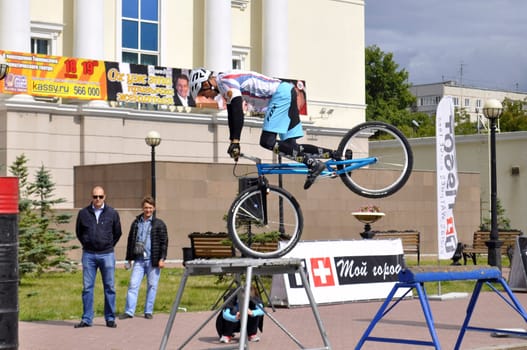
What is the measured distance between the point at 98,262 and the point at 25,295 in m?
6.10

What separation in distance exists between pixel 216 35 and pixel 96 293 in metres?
27.4

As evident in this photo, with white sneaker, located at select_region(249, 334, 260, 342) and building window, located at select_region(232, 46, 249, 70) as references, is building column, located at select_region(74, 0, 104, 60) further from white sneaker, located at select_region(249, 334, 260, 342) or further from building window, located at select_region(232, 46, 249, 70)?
white sneaker, located at select_region(249, 334, 260, 342)

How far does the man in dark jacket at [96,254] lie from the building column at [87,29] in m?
28.0

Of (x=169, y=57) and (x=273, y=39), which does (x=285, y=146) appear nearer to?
(x=169, y=57)

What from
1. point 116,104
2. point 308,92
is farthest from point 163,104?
point 308,92

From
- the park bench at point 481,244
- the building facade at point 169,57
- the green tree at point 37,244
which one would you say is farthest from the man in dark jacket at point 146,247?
the building facade at point 169,57

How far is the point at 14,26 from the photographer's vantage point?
1673 inches

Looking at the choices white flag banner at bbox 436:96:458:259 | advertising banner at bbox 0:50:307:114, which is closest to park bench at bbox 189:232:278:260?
white flag banner at bbox 436:96:458:259

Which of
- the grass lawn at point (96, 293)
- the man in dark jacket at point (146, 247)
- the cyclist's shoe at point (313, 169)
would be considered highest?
the cyclist's shoe at point (313, 169)

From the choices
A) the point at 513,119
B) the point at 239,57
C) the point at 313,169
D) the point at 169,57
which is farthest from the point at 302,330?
the point at 513,119

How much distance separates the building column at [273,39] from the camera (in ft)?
169

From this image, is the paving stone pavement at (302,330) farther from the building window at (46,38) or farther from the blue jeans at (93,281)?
the building window at (46,38)

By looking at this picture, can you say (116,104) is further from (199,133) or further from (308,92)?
(308,92)

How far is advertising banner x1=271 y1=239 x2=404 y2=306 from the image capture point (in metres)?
20.8
